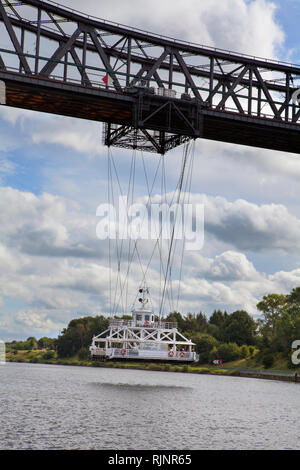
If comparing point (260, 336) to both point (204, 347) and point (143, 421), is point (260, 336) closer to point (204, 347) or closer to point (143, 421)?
point (204, 347)

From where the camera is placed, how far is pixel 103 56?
172 ft

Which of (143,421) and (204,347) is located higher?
(204,347)

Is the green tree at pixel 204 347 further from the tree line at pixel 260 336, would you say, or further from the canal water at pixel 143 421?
the canal water at pixel 143 421

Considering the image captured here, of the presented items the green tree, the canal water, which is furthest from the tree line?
the canal water

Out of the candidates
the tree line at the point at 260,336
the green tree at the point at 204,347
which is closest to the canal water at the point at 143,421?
the tree line at the point at 260,336

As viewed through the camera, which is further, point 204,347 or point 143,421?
point 204,347

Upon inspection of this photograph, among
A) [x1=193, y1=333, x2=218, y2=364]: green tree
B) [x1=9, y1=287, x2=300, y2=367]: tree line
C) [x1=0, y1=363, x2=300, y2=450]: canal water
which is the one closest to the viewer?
[x1=0, y1=363, x2=300, y2=450]: canal water

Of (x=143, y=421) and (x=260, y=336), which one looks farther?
(x=260, y=336)

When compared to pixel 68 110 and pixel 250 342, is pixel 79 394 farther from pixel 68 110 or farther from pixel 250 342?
pixel 250 342

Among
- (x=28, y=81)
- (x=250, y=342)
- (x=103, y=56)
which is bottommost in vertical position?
(x=250, y=342)

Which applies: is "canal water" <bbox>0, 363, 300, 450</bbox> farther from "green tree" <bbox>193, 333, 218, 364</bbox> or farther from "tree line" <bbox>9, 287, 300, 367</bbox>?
"green tree" <bbox>193, 333, 218, 364</bbox>

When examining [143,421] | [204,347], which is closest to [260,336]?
[204,347]

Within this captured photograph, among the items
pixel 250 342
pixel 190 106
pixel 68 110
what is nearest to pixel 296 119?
pixel 190 106

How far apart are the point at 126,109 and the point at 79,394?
3654cm
